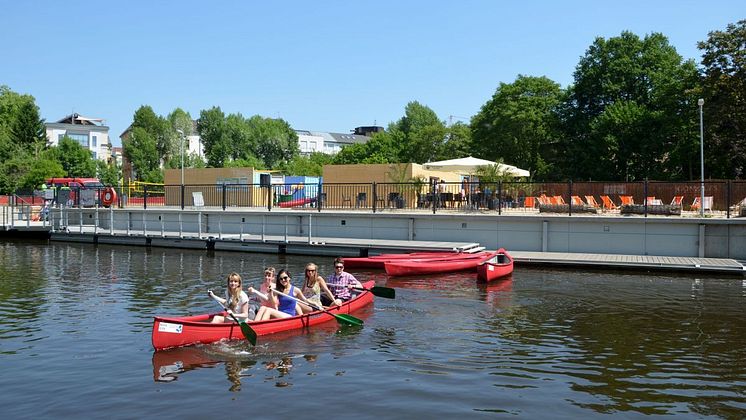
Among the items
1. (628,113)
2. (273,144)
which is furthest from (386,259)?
(273,144)

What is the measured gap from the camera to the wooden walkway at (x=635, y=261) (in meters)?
22.1

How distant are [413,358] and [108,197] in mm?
29269

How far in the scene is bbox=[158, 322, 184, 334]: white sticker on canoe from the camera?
11805 mm

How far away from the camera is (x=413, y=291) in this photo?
62.7 feet

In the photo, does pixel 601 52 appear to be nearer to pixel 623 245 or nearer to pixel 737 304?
pixel 623 245

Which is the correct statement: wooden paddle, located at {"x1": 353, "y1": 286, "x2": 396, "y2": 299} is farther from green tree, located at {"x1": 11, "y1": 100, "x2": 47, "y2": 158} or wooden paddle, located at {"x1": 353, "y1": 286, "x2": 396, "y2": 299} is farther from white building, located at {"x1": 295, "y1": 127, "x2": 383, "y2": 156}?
white building, located at {"x1": 295, "y1": 127, "x2": 383, "y2": 156}

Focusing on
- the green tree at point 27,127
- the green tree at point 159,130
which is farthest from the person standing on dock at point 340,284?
the green tree at point 159,130

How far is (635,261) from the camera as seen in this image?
75.8 ft

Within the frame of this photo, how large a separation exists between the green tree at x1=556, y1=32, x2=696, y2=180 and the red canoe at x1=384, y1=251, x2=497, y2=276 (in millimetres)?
30171

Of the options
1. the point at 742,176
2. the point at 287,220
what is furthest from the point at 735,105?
the point at 287,220

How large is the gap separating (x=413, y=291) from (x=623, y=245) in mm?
10284

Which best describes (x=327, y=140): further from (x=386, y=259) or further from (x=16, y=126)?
(x=386, y=259)

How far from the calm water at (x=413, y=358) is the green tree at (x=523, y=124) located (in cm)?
4185

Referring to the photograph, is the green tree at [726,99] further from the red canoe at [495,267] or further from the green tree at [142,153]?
the green tree at [142,153]
